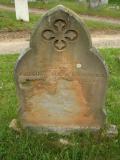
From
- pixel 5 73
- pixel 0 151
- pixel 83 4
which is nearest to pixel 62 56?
pixel 0 151

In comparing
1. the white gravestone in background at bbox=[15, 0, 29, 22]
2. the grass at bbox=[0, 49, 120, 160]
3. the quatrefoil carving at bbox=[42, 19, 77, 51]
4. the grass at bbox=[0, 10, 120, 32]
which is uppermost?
the quatrefoil carving at bbox=[42, 19, 77, 51]

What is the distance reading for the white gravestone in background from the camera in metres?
14.5

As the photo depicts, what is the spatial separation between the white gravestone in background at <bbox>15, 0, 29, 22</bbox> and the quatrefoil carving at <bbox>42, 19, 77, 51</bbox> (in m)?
9.03

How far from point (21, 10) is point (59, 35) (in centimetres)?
952

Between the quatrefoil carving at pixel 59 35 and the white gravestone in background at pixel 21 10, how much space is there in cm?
903

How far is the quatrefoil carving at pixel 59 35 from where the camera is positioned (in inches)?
220

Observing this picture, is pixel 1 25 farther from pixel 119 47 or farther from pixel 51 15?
pixel 51 15

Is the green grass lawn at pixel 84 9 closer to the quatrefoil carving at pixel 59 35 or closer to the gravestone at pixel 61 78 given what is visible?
the gravestone at pixel 61 78

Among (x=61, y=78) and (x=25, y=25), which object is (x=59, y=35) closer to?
(x=61, y=78)

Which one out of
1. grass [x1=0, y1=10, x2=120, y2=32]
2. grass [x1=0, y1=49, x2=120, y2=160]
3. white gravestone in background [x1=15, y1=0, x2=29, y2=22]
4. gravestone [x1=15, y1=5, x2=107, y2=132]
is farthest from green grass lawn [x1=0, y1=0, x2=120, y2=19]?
gravestone [x1=15, y1=5, x2=107, y2=132]

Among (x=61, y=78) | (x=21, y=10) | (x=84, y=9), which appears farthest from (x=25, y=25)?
(x=61, y=78)

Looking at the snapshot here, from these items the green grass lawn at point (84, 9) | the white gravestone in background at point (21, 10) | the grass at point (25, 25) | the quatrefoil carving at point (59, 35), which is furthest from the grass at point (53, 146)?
the green grass lawn at point (84, 9)

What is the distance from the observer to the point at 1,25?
14367 mm

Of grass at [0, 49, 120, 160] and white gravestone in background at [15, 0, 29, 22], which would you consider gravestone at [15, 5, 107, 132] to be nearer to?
grass at [0, 49, 120, 160]
